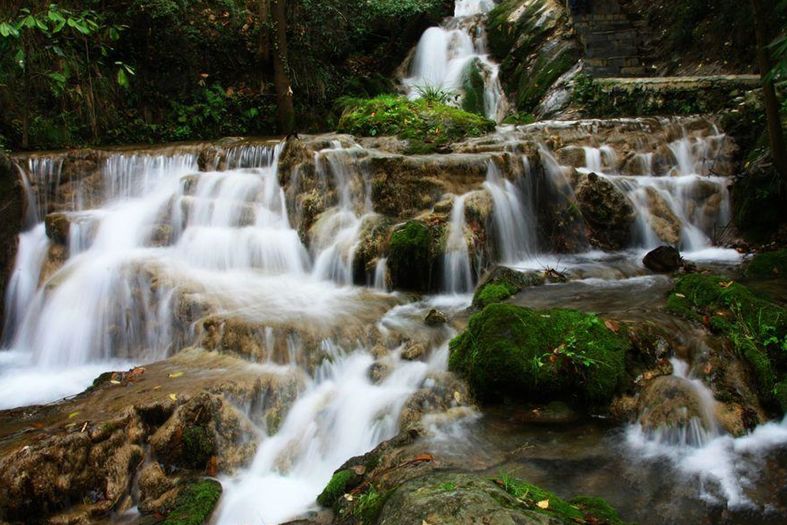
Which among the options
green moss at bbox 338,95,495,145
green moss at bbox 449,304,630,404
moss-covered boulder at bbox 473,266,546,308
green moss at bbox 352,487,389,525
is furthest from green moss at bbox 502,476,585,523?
green moss at bbox 338,95,495,145

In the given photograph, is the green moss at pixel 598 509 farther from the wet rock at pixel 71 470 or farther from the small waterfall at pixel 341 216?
the small waterfall at pixel 341 216

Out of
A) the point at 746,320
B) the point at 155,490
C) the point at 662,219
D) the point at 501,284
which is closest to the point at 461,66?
the point at 662,219

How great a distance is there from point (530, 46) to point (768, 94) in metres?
11.0

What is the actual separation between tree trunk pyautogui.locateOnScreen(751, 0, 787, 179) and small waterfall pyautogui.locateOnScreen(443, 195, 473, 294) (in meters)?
3.82

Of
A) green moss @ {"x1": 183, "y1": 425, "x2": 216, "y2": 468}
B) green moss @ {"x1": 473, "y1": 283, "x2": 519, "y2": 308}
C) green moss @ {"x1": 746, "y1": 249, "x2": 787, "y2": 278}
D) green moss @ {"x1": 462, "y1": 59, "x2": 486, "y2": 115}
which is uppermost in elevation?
green moss @ {"x1": 462, "y1": 59, "x2": 486, "y2": 115}

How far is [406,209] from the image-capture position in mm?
8102

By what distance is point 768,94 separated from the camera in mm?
5895

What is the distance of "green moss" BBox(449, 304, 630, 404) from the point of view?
4.27 m

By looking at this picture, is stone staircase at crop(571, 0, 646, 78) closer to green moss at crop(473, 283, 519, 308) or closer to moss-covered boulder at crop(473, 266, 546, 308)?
moss-covered boulder at crop(473, 266, 546, 308)

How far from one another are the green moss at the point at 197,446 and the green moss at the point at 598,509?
2.95 m

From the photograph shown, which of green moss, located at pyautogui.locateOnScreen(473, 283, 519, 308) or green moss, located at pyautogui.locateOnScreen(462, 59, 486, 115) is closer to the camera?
green moss, located at pyautogui.locateOnScreen(473, 283, 519, 308)

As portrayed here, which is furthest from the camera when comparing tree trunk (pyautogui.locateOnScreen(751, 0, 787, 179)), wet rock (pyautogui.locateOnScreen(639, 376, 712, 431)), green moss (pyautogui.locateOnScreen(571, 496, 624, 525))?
tree trunk (pyautogui.locateOnScreen(751, 0, 787, 179))

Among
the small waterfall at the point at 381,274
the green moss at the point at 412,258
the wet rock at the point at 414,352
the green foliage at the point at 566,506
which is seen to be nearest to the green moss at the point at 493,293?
the green moss at the point at 412,258

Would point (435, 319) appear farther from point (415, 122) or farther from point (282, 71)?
point (282, 71)
